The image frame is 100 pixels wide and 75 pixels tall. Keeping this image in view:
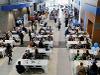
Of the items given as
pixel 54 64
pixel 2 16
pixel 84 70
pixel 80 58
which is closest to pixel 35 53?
pixel 54 64

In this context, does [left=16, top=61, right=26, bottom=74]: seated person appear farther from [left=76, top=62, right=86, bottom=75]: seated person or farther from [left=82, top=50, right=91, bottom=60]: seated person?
[left=82, top=50, right=91, bottom=60]: seated person

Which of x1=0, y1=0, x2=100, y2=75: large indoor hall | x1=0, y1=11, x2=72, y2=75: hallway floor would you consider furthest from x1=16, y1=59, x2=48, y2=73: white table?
x1=0, y1=11, x2=72, y2=75: hallway floor

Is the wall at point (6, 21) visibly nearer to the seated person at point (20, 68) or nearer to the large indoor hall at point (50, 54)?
the large indoor hall at point (50, 54)

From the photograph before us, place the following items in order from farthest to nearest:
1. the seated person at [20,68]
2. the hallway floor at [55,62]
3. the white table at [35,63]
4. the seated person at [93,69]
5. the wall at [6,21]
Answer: the wall at [6,21] → the hallway floor at [55,62] → the white table at [35,63] → the seated person at [20,68] → the seated person at [93,69]

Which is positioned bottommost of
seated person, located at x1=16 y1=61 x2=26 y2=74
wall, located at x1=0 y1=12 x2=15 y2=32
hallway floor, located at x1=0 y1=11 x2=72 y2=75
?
hallway floor, located at x1=0 y1=11 x2=72 y2=75

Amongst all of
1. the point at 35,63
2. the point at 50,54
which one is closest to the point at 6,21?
the point at 50,54

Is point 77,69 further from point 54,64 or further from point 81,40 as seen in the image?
point 81,40

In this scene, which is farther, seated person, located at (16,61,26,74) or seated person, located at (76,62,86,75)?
seated person, located at (16,61,26,74)

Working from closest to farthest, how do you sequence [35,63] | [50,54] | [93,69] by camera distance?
[93,69] < [35,63] < [50,54]

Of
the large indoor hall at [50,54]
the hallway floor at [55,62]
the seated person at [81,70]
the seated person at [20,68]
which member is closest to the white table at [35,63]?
the large indoor hall at [50,54]

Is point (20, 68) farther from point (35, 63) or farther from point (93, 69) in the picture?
point (93, 69)

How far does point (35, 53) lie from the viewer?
651 inches

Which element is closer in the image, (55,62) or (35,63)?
(35,63)

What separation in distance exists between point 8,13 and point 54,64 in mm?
14168
